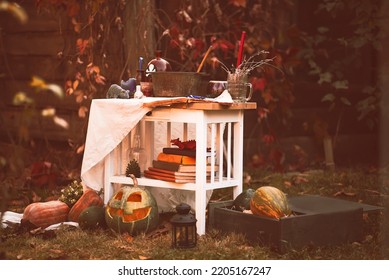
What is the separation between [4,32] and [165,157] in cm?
438

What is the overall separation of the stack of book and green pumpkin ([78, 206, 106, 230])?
39 centimetres

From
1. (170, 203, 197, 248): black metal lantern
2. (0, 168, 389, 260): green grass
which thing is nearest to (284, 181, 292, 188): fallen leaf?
(0, 168, 389, 260): green grass

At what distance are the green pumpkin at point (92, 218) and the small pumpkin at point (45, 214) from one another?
239 mm

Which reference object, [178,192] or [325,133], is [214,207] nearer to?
[178,192]

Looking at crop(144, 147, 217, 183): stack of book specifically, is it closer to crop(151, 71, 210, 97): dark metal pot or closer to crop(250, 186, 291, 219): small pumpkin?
crop(151, 71, 210, 97): dark metal pot

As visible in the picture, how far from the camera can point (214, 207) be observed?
486cm

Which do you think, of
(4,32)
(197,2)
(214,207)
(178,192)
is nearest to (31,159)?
(4,32)

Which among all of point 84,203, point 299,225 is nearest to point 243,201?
point 299,225

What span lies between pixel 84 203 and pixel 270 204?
138cm

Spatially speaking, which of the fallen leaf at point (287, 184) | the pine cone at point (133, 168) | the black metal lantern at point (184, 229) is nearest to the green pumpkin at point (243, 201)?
the black metal lantern at point (184, 229)

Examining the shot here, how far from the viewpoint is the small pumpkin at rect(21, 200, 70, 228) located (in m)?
5.03

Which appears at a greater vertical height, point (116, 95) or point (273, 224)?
point (116, 95)

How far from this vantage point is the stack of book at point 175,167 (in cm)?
481

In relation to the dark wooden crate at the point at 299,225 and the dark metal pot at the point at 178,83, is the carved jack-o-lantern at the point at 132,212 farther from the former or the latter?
the dark metal pot at the point at 178,83
